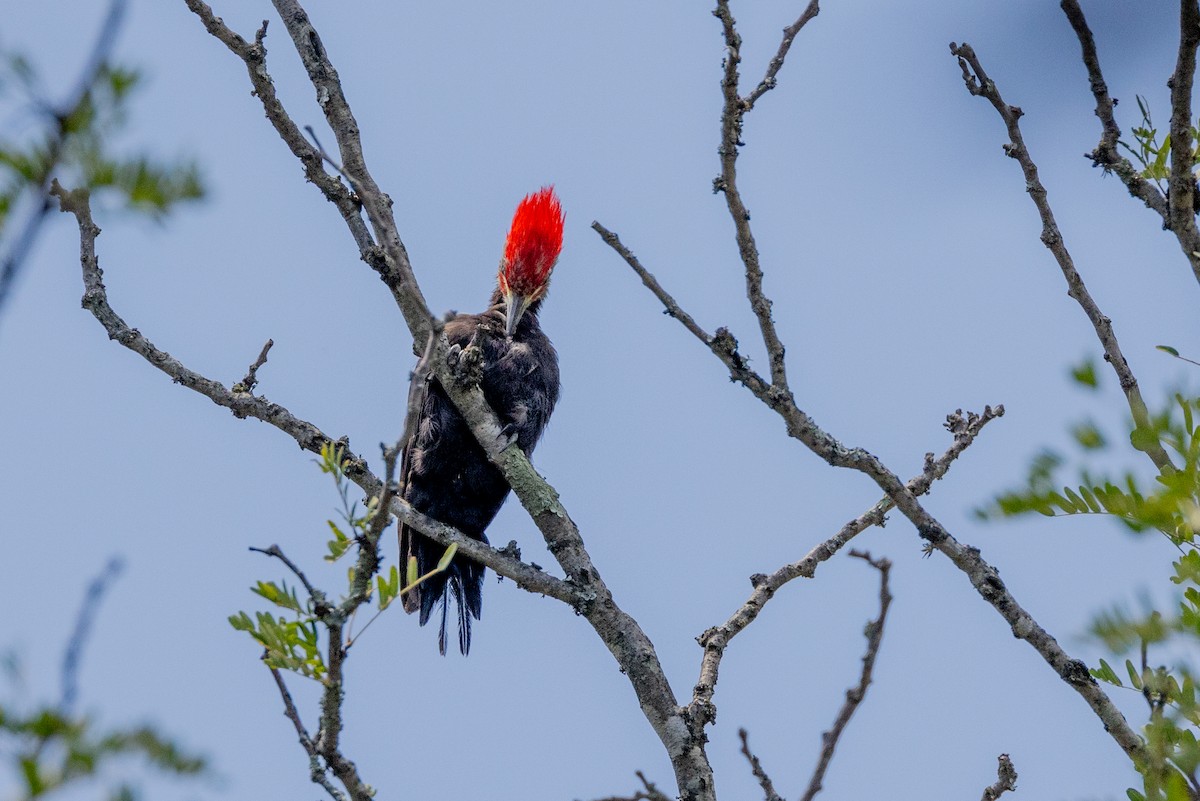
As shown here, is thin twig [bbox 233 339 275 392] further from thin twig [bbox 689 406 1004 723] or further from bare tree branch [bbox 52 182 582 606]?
thin twig [bbox 689 406 1004 723]

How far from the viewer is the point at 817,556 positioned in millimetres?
3947

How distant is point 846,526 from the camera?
13.1ft

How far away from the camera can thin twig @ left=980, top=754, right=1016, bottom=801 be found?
304cm

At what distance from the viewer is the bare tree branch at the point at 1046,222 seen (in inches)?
127

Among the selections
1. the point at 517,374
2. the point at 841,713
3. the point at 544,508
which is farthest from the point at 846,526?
the point at 517,374

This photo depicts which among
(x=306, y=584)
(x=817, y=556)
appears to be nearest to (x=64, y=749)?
(x=306, y=584)

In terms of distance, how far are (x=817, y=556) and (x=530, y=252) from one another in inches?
101

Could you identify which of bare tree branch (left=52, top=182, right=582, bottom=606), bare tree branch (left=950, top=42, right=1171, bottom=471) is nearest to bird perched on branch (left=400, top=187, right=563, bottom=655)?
bare tree branch (left=52, top=182, right=582, bottom=606)

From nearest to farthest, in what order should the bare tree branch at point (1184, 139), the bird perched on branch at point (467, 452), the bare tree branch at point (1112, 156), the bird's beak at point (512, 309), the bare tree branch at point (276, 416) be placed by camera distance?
the bare tree branch at point (1184, 139), the bare tree branch at point (1112, 156), the bare tree branch at point (276, 416), the bird perched on branch at point (467, 452), the bird's beak at point (512, 309)

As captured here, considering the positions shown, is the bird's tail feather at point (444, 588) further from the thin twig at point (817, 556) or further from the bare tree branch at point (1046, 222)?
the bare tree branch at point (1046, 222)

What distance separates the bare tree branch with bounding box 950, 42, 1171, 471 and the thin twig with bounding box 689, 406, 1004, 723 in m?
0.73

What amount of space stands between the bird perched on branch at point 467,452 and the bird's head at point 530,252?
0.14 m

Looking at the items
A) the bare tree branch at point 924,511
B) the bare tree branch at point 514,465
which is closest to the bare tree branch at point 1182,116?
the bare tree branch at point 924,511

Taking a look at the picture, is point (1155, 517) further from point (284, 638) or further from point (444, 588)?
point (444, 588)
